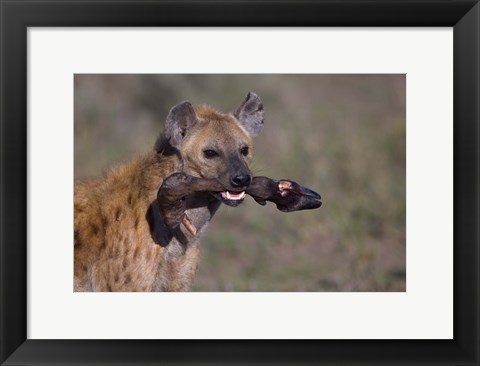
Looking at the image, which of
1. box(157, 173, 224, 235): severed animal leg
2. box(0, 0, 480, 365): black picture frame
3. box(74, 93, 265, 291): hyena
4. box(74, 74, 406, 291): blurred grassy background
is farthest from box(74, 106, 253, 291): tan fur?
box(74, 74, 406, 291): blurred grassy background

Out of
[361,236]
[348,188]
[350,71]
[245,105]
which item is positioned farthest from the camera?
[348,188]

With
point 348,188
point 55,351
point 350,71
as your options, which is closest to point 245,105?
point 350,71

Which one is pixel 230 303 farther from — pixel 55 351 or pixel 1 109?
pixel 1 109

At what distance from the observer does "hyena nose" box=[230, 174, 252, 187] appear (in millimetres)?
4918

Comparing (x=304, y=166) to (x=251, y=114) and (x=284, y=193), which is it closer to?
(x=251, y=114)

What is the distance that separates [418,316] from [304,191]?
2.76ft

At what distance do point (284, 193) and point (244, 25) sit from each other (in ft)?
2.79

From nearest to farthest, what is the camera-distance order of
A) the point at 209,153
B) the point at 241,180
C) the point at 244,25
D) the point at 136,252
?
the point at 244,25
the point at 241,180
the point at 136,252
the point at 209,153

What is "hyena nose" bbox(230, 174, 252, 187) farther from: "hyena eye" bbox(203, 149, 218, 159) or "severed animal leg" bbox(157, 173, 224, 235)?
"hyena eye" bbox(203, 149, 218, 159)

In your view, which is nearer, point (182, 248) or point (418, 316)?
point (418, 316)

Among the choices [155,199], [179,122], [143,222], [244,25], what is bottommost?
[143,222]

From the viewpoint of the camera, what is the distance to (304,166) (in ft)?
30.5

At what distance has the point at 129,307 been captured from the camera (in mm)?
4840

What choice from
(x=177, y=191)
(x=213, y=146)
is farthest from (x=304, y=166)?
(x=177, y=191)
